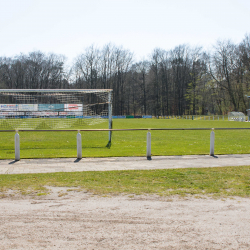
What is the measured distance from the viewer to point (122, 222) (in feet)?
13.1

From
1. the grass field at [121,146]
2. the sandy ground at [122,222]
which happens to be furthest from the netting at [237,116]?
the sandy ground at [122,222]

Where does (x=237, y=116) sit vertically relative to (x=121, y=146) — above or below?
above

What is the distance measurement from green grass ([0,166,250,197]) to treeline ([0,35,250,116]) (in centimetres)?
6272

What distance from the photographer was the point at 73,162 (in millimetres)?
9039

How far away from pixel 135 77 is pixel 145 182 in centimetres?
7975

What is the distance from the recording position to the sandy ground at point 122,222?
11.1ft

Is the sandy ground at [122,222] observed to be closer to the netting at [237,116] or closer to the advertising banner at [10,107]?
the advertising banner at [10,107]

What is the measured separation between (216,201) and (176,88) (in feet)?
263

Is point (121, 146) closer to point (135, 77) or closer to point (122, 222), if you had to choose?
point (122, 222)

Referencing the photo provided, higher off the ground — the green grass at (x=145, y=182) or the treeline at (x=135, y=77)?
the treeline at (x=135, y=77)

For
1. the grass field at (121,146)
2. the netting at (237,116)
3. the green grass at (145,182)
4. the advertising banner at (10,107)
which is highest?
the advertising banner at (10,107)

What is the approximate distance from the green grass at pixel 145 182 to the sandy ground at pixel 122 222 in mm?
434

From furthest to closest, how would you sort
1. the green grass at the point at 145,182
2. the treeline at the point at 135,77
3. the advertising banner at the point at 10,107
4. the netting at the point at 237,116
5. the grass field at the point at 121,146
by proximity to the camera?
the treeline at the point at 135,77, the netting at the point at 237,116, the advertising banner at the point at 10,107, the grass field at the point at 121,146, the green grass at the point at 145,182

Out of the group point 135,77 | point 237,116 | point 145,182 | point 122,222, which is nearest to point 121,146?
point 145,182
